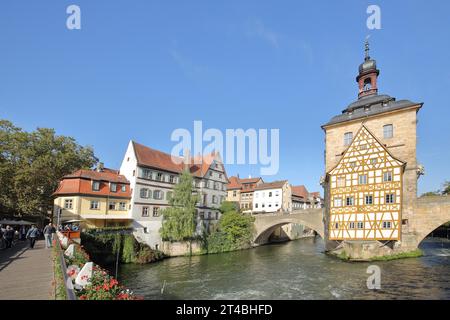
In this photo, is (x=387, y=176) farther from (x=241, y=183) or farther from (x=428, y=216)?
(x=241, y=183)

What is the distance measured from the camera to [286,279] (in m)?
19.5

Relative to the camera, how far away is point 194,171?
39.5 meters

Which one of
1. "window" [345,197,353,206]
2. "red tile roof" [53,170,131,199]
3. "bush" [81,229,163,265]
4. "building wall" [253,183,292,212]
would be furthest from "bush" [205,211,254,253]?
"building wall" [253,183,292,212]

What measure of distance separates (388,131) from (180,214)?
2427 cm

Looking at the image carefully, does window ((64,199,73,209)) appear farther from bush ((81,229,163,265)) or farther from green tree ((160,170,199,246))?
green tree ((160,170,199,246))

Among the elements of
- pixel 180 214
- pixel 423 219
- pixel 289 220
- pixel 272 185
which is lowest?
pixel 289 220

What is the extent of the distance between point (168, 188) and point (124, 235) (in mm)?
9319

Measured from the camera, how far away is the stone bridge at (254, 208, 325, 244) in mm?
33922

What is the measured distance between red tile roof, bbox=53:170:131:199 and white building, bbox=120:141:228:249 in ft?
4.36

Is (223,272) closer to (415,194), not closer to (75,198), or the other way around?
(75,198)

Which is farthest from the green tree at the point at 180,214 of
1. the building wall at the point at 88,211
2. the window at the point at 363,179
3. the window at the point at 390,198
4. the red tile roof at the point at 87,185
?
the window at the point at 390,198

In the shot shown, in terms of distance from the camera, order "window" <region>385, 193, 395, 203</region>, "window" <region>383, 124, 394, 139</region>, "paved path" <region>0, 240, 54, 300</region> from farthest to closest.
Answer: "window" <region>383, 124, 394, 139</region>
"window" <region>385, 193, 395, 203</region>
"paved path" <region>0, 240, 54, 300</region>

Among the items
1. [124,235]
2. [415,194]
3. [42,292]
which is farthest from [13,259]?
[415,194]

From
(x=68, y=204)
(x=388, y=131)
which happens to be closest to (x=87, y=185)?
(x=68, y=204)
